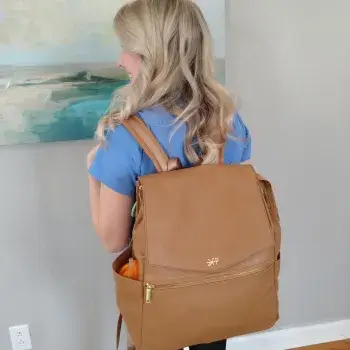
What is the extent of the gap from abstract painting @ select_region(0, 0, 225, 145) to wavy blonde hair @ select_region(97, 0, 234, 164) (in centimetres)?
39

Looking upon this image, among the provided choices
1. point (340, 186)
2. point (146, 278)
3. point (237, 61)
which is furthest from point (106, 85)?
point (340, 186)

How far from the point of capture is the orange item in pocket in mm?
1157

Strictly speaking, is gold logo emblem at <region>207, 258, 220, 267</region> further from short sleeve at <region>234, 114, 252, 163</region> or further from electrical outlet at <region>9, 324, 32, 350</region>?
electrical outlet at <region>9, 324, 32, 350</region>

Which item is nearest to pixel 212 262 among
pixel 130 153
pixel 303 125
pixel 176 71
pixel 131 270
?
pixel 131 270

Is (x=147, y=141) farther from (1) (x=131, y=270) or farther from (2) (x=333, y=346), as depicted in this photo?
(2) (x=333, y=346)

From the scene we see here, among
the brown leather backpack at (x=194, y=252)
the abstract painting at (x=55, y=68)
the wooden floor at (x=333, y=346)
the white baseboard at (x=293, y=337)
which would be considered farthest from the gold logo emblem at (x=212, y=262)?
the wooden floor at (x=333, y=346)

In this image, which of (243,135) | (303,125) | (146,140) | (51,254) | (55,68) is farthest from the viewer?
(303,125)

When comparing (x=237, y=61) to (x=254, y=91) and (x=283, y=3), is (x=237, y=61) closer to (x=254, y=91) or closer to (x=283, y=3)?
(x=254, y=91)

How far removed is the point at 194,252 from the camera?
44.1 inches

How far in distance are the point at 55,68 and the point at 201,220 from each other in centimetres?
67

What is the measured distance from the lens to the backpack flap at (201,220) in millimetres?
1109

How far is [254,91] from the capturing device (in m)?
1.74

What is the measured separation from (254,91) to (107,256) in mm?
706

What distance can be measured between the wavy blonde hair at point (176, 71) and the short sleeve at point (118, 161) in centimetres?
3
